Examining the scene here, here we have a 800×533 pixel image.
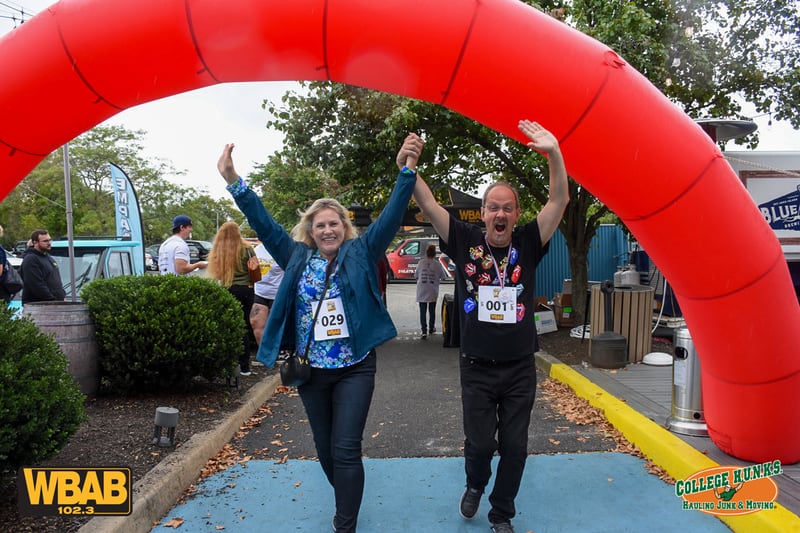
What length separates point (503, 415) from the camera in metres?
3.38

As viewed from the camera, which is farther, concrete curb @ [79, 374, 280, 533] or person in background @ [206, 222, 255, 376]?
person in background @ [206, 222, 255, 376]

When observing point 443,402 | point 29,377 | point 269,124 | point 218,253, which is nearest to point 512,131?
point 29,377

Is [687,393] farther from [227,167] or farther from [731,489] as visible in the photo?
[227,167]

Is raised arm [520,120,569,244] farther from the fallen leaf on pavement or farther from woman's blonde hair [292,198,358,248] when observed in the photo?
the fallen leaf on pavement

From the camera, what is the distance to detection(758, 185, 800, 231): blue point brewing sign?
768 centimetres

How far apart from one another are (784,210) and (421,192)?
652 cm

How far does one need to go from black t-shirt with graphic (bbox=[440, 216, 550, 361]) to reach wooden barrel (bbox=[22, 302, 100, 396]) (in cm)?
378

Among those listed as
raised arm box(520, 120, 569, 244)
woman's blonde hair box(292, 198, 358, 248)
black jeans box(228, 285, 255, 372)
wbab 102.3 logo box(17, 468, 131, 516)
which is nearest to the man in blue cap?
black jeans box(228, 285, 255, 372)

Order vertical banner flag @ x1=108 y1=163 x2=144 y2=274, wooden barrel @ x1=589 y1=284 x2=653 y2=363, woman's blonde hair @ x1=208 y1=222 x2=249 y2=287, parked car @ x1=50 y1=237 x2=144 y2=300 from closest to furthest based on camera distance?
woman's blonde hair @ x1=208 y1=222 x2=249 y2=287, wooden barrel @ x1=589 y1=284 x2=653 y2=363, parked car @ x1=50 y1=237 x2=144 y2=300, vertical banner flag @ x1=108 y1=163 x2=144 y2=274

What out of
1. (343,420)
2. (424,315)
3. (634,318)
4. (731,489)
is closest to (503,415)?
(343,420)

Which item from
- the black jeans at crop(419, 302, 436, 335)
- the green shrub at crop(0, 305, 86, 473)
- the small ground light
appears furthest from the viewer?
the black jeans at crop(419, 302, 436, 335)

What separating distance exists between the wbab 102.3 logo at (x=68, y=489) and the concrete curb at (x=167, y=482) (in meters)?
0.14

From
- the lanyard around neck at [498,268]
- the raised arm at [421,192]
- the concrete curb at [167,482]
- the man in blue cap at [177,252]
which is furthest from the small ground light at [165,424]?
the man in blue cap at [177,252]

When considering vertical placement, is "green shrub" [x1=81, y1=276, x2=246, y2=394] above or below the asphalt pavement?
above
